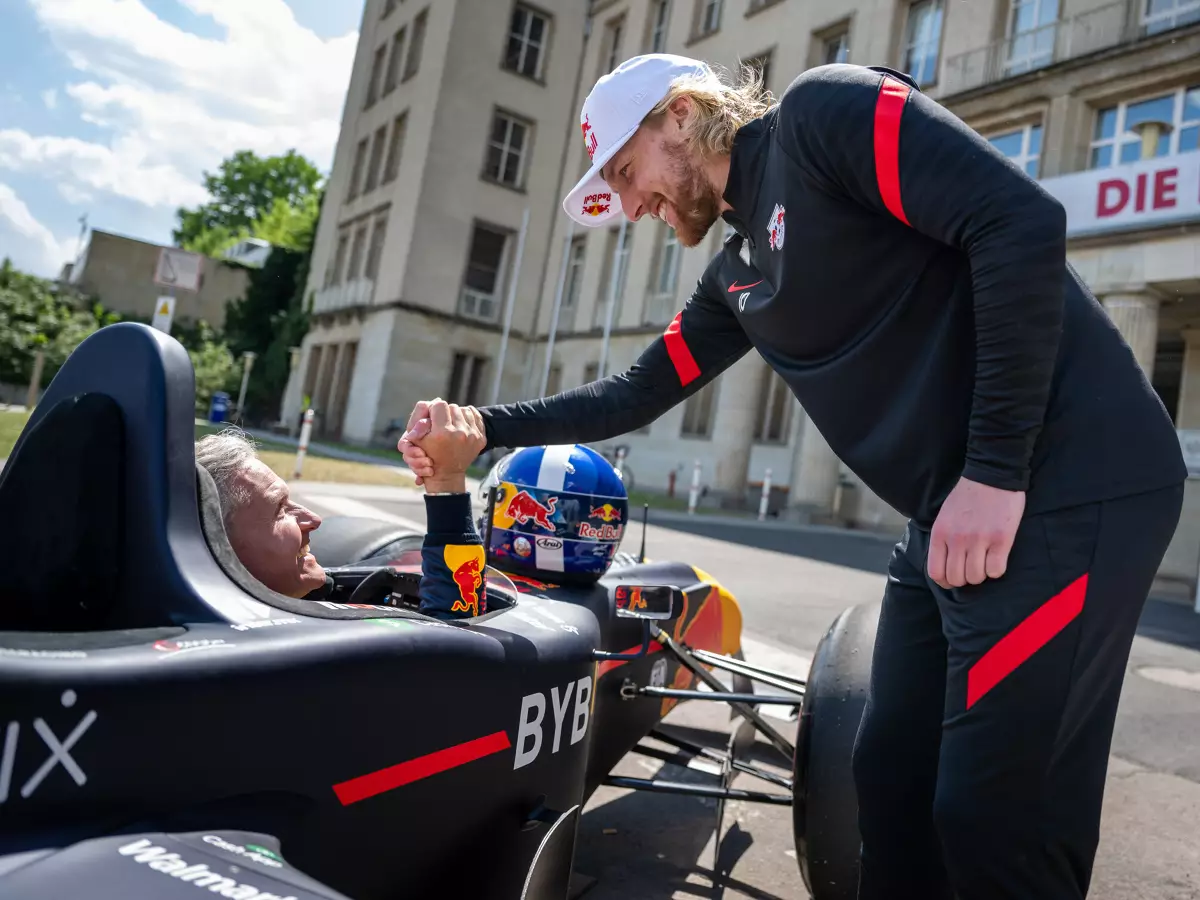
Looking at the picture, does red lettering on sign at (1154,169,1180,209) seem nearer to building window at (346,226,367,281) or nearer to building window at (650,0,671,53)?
building window at (650,0,671,53)

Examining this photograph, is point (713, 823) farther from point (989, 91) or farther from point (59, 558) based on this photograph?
point (989, 91)

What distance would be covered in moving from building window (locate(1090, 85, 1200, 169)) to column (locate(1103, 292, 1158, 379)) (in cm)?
225

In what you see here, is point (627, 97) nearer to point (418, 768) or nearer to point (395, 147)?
point (418, 768)

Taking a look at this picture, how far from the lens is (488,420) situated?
2162 mm

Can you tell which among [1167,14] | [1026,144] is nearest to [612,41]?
[1026,144]

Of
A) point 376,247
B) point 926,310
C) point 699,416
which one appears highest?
point 376,247

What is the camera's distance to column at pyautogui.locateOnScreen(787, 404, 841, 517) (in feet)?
63.7

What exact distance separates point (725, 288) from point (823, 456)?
18.0 meters

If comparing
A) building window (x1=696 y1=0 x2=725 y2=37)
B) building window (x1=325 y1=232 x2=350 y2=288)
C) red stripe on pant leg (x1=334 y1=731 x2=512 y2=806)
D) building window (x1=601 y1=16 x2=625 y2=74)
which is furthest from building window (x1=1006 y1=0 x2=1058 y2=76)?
building window (x1=325 y1=232 x2=350 y2=288)

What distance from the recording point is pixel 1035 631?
1.30 meters

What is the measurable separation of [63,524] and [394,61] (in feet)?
112

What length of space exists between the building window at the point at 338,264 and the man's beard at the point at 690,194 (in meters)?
32.5

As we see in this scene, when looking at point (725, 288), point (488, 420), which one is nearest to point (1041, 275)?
point (725, 288)

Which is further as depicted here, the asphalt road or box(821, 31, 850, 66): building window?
box(821, 31, 850, 66): building window
